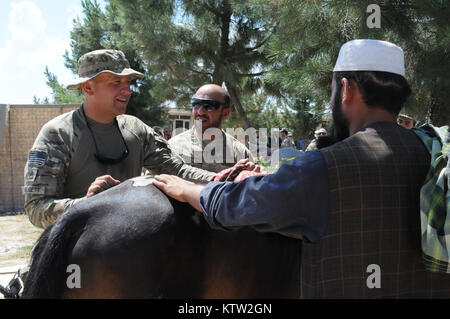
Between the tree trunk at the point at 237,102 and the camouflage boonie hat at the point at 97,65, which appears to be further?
the tree trunk at the point at 237,102

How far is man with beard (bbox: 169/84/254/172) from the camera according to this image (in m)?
3.84

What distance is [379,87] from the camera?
152 centimetres

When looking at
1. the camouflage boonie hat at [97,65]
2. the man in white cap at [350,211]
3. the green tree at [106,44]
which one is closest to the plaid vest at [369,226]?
the man in white cap at [350,211]

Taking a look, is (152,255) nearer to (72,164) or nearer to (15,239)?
(72,164)

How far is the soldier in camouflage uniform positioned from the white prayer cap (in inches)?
39.0

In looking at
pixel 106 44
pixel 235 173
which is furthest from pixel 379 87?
pixel 106 44

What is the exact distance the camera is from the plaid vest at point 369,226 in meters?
1.38

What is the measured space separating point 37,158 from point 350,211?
1637 mm

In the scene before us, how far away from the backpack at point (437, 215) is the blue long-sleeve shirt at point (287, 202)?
32 cm

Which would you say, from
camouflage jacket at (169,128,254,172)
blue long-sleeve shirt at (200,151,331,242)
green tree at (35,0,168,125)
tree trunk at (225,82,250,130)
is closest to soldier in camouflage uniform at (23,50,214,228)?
blue long-sleeve shirt at (200,151,331,242)

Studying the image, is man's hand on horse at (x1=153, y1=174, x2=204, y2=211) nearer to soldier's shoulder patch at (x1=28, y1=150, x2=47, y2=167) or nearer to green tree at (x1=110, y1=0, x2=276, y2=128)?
soldier's shoulder patch at (x1=28, y1=150, x2=47, y2=167)

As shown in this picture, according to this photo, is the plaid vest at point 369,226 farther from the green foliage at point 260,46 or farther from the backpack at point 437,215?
the green foliage at point 260,46
